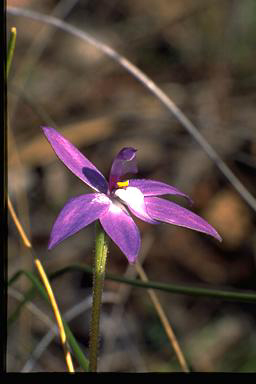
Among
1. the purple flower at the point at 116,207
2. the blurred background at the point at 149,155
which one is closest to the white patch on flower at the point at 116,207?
the purple flower at the point at 116,207

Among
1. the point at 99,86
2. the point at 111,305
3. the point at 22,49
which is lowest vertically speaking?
the point at 111,305

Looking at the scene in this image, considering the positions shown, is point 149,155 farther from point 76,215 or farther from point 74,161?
point 76,215

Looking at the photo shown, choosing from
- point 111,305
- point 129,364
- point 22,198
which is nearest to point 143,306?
point 111,305

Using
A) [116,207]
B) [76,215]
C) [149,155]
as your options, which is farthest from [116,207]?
→ [149,155]

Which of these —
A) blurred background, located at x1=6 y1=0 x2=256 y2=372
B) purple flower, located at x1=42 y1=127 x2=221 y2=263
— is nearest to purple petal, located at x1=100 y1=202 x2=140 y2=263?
purple flower, located at x1=42 y1=127 x2=221 y2=263

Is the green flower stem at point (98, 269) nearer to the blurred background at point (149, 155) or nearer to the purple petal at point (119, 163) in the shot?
the purple petal at point (119, 163)

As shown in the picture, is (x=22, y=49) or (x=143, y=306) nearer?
(x=143, y=306)

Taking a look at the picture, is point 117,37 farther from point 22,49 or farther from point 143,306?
point 143,306
